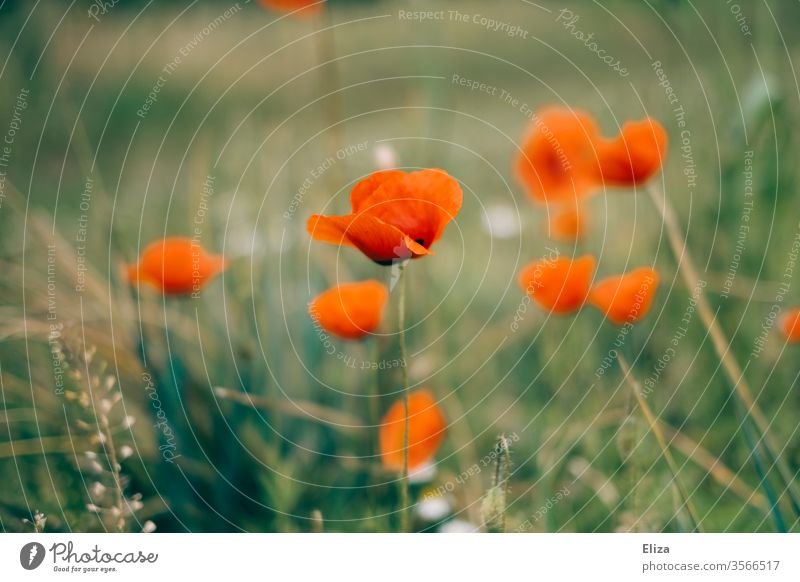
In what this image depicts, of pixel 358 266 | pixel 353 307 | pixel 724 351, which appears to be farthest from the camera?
pixel 358 266

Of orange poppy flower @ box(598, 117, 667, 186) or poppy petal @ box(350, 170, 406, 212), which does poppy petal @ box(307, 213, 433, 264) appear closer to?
poppy petal @ box(350, 170, 406, 212)

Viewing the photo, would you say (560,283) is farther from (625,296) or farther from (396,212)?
(396,212)

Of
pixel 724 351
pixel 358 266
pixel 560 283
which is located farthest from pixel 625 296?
pixel 358 266

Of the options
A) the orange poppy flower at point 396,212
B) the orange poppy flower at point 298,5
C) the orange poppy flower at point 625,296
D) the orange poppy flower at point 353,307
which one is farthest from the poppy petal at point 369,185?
the orange poppy flower at point 298,5

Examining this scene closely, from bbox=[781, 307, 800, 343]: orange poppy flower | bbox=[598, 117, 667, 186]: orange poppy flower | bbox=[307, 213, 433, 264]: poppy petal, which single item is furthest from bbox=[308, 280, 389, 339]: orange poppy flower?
bbox=[781, 307, 800, 343]: orange poppy flower

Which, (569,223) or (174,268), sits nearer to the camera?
(174,268)

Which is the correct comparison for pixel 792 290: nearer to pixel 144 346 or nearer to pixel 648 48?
pixel 648 48
